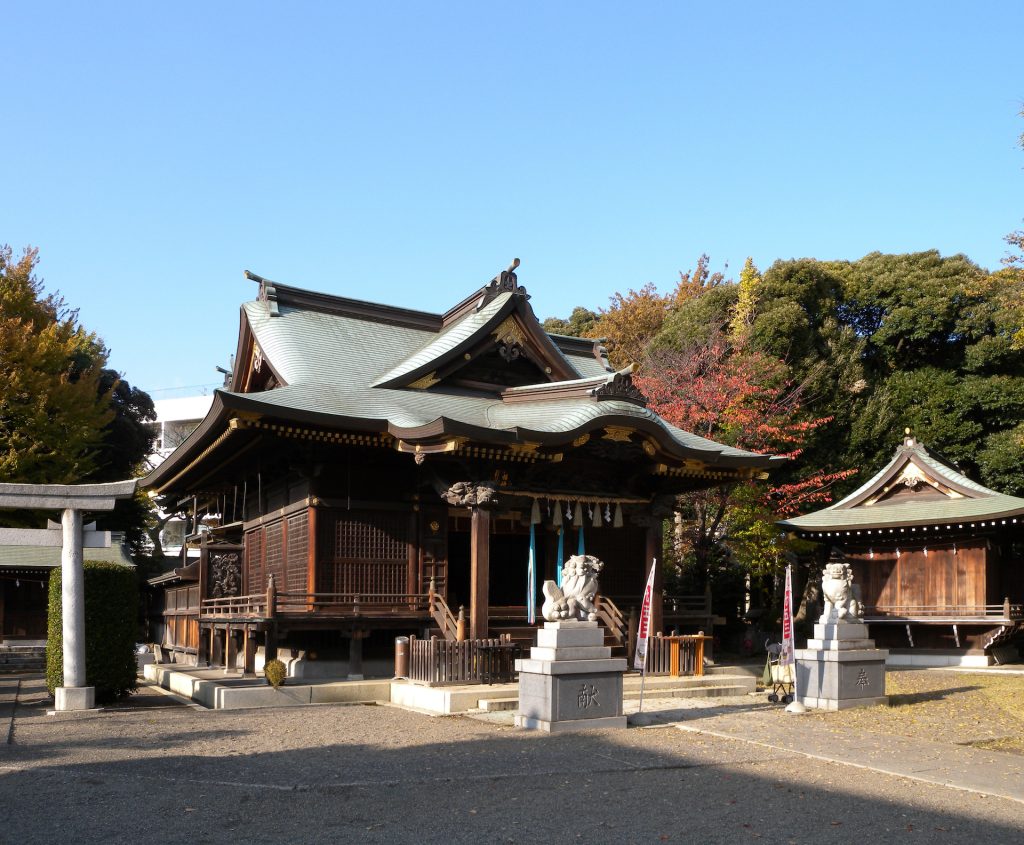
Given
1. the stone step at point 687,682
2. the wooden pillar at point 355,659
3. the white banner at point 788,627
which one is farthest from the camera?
the wooden pillar at point 355,659

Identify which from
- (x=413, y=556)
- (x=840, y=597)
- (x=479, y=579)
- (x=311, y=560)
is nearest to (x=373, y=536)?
(x=413, y=556)

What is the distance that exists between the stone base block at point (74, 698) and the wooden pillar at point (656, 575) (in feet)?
32.3

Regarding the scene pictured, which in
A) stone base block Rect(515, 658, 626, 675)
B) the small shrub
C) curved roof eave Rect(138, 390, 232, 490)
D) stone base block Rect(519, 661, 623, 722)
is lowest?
the small shrub

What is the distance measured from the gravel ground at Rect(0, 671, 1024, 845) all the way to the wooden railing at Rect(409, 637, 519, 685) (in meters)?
3.20

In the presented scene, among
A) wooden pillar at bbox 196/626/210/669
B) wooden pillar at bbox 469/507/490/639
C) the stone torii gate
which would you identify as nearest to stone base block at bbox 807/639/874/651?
wooden pillar at bbox 469/507/490/639

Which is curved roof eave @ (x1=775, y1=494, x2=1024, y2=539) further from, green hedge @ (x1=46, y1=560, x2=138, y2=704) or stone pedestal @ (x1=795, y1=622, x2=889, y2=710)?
green hedge @ (x1=46, y1=560, x2=138, y2=704)

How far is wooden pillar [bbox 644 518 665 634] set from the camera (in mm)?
18667

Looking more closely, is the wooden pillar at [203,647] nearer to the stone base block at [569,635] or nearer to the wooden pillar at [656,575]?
the wooden pillar at [656,575]

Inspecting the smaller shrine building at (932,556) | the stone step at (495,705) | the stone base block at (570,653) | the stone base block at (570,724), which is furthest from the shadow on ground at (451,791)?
the smaller shrine building at (932,556)

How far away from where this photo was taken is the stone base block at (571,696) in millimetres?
12141

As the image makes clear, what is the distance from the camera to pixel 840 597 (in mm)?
15039

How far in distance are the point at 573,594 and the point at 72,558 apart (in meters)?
7.56

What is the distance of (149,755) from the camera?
10359 mm

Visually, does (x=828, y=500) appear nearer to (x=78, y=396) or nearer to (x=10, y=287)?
(x=78, y=396)
